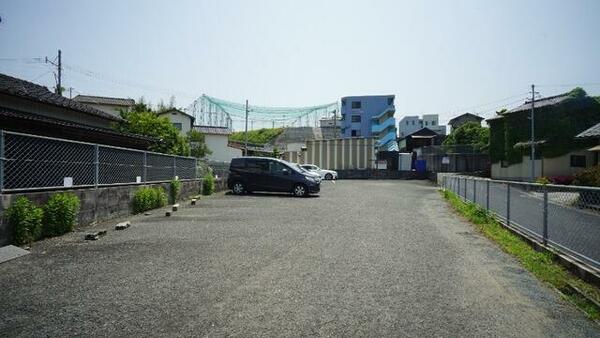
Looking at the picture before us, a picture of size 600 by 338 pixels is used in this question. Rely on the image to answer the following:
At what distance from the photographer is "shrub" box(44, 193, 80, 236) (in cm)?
751

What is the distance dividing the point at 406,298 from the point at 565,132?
35298mm

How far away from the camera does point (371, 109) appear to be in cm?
6781

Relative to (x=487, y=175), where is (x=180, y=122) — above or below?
above

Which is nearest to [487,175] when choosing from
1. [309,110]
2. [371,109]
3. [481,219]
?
[371,109]

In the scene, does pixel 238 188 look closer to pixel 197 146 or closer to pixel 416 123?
pixel 197 146

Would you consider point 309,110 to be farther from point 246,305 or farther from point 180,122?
point 246,305

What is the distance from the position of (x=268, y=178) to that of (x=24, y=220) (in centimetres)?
1269

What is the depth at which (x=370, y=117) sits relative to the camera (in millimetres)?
67500

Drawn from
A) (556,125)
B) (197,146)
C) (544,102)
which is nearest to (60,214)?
(197,146)

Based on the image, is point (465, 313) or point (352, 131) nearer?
point (465, 313)

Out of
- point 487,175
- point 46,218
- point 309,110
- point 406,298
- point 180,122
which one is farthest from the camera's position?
point 309,110

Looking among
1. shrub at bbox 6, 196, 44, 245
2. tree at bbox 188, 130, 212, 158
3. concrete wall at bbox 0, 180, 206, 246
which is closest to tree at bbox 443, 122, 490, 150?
tree at bbox 188, 130, 212, 158

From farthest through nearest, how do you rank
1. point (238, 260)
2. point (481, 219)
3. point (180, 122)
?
point (180, 122)
point (481, 219)
point (238, 260)

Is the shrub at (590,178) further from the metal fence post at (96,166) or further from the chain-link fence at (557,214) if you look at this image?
the metal fence post at (96,166)
